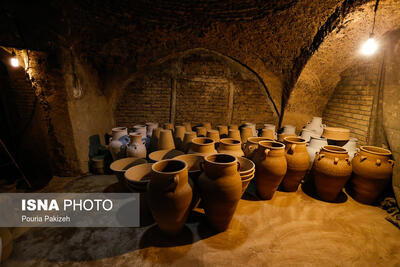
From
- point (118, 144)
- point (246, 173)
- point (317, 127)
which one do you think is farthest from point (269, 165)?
point (118, 144)

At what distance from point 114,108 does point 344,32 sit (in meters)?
5.22

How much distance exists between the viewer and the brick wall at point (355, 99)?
369 cm

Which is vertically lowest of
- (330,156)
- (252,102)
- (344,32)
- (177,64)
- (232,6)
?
(330,156)

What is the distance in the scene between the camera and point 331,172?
115 inches

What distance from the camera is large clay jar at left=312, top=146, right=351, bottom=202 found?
2.90 m

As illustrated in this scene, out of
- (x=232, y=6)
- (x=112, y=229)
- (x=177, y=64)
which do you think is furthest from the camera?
(x=177, y=64)

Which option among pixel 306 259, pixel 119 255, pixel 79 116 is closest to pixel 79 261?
pixel 119 255

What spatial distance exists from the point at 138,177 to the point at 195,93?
3014mm

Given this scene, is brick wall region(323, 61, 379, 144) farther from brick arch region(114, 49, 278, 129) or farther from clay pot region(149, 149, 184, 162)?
clay pot region(149, 149, 184, 162)

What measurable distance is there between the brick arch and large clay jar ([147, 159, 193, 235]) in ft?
10.3

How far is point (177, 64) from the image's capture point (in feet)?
15.5

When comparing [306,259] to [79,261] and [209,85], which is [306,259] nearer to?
[79,261]

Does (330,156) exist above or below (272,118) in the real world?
below

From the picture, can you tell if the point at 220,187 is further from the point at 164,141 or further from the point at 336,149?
the point at 336,149
